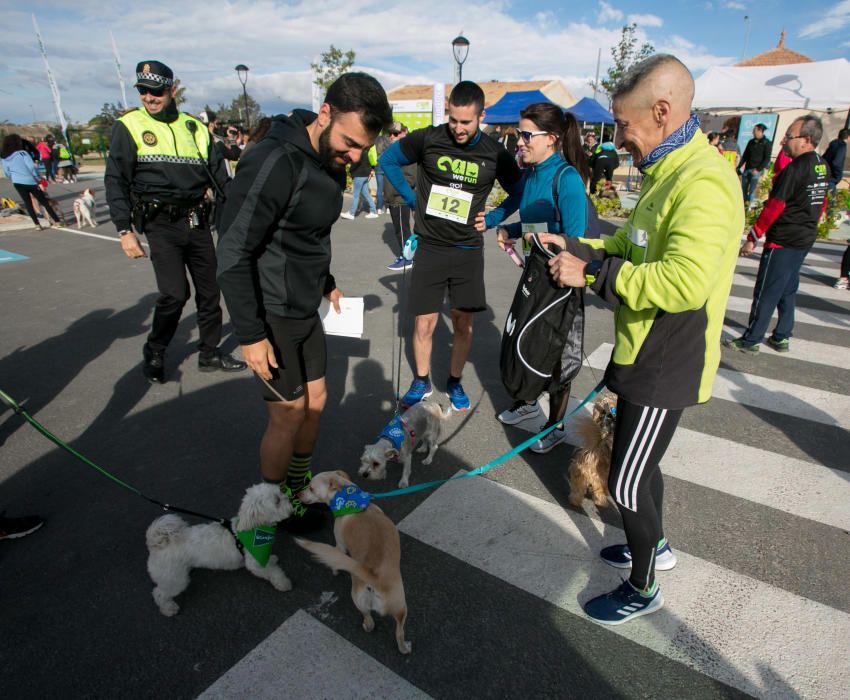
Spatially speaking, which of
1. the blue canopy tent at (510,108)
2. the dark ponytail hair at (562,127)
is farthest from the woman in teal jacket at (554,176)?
the blue canopy tent at (510,108)

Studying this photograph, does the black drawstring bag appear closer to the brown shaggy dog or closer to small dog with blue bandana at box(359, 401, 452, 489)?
the brown shaggy dog

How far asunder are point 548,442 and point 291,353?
78.7 inches

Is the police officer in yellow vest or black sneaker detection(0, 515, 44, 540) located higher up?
the police officer in yellow vest

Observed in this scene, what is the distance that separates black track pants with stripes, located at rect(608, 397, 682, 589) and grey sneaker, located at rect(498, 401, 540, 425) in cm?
169

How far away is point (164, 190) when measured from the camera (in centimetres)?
398

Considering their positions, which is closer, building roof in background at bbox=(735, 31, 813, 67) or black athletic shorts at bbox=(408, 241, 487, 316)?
black athletic shorts at bbox=(408, 241, 487, 316)

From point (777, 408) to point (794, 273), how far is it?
5.46 ft

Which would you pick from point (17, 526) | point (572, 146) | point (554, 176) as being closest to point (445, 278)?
point (554, 176)

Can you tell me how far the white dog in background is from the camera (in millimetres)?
11992

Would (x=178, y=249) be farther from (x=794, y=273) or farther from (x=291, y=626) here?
(x=794, y=273)

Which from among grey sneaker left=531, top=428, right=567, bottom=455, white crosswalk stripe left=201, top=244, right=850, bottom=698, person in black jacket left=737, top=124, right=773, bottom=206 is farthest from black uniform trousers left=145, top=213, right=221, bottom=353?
person in black jacket left=737, top=124, right=773, bottom=206

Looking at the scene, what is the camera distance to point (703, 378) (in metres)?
1.86

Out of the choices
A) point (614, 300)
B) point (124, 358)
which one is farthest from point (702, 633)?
point (124, 358)

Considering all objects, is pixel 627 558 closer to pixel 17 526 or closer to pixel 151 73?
pixel 17 526
